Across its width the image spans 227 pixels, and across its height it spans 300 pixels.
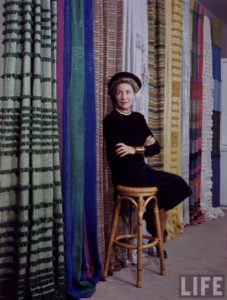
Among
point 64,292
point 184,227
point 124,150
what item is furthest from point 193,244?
point 64,292

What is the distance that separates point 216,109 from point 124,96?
2157 mm

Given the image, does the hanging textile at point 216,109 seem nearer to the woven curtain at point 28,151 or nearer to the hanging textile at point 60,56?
the hanging textile at point 60,56

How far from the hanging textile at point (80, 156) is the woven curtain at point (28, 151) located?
16 centimetres

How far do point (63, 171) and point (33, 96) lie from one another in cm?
45

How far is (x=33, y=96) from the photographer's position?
6.28 feet

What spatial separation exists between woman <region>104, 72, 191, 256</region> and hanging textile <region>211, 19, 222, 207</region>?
1.90 meters

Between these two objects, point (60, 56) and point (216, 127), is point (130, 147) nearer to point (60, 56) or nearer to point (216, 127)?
point (60, 56)

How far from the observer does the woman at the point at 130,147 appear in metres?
2.49

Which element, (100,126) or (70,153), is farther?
(100,126)

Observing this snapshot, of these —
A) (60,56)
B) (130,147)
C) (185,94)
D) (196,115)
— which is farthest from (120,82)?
(196,115)

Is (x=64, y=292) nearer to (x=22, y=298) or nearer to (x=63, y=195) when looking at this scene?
(x=22, y=298)

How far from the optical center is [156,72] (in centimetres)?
316

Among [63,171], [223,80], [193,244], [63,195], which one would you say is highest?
[223,80]

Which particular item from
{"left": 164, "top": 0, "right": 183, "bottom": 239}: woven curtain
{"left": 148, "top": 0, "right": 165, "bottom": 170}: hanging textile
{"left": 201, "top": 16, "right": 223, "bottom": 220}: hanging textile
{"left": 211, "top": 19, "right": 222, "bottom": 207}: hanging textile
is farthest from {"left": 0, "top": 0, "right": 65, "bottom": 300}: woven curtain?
{"left": 211, "top": 19, "right": 222, "bottom": 207}: hanging textile
